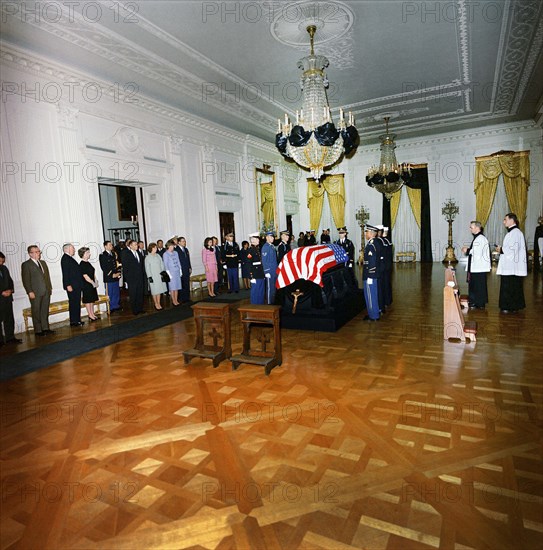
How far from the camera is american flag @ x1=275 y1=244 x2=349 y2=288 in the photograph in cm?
579

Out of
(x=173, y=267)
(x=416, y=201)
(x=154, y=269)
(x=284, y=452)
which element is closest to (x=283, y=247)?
(x=173, y=267)

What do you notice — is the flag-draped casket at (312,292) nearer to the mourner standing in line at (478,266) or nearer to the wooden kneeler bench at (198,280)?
the mourner standing in line at (478,266)

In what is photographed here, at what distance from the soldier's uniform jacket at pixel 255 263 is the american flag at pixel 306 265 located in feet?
2.93

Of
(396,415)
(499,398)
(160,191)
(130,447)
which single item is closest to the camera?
(130,447)

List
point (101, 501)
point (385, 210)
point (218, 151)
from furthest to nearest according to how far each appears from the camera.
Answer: point (385, 210)
point (218, 151)
point (101, 501)

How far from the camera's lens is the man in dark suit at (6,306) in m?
5.44


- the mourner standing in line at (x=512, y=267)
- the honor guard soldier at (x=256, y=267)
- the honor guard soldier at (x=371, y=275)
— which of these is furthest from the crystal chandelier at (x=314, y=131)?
the mourner standing in line at (x=512, y=267)

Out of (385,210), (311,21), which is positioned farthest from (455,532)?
(385,210)

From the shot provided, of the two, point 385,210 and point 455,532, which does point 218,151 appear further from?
point 455,532

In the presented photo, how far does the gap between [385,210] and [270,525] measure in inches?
563

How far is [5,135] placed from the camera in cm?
589

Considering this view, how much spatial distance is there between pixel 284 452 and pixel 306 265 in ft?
11.8

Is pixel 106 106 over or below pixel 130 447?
over

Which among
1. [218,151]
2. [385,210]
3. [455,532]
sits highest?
[218,151]
